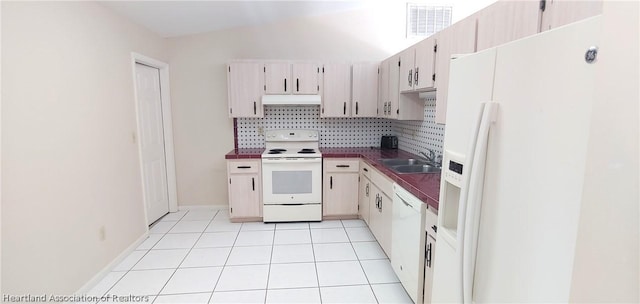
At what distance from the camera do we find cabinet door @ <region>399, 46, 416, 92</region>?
2.77 metres

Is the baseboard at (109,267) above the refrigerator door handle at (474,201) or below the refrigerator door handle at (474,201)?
below

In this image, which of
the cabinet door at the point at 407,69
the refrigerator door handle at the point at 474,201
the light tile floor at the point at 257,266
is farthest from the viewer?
the cabinet door at the point at 407,69

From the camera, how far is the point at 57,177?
6.63ft

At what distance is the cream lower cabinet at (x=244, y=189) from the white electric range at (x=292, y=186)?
0.09 m

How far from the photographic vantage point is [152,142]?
363 cm

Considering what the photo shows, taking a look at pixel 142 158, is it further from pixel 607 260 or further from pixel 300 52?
pixel 607 260

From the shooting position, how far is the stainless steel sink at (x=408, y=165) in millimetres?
2881

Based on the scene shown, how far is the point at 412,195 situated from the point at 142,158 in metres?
2.97

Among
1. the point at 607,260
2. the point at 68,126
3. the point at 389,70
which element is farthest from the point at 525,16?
the point at 68,126

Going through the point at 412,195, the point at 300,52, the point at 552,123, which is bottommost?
the point at 412,195

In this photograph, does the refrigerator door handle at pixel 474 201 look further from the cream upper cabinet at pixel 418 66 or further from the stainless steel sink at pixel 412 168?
the stainless steel sink at pixel 412 168

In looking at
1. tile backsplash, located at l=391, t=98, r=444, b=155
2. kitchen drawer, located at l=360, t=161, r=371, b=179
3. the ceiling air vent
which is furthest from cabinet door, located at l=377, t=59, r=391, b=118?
the ceiling air vent

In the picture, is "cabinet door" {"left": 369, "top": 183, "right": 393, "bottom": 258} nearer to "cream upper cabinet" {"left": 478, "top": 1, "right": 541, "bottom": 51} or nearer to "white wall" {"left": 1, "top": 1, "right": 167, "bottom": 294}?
"cream upper cabinet" {"left": 478, "top": 1, "right": 541, "bottom": 51}

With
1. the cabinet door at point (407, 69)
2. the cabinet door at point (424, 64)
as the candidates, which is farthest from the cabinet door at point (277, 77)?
the cabinet door at point (424, 64)
